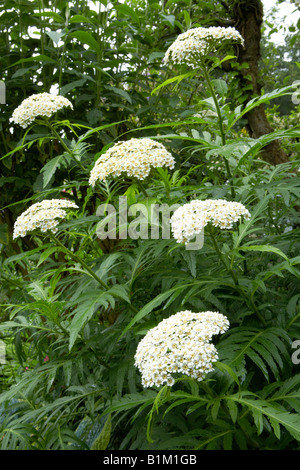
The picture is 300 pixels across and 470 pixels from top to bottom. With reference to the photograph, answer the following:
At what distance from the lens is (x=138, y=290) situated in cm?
154

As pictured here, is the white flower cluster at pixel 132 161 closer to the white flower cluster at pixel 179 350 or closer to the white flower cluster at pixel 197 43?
the white flower cluster at pixel 197 43

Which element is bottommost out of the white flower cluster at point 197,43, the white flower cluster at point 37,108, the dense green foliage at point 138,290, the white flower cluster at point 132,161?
the dense green foliage at point 138,290

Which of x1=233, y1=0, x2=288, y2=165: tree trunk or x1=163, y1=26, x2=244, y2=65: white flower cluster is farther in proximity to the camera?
x1=233, y1=0, x2=288, y2=165: tree trunk

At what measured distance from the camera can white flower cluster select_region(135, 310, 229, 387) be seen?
3.26 feet

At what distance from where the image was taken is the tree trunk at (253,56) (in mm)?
3809

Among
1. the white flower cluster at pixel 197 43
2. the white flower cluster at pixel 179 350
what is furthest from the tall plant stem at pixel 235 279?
the white flower cluster at pixel 197 43

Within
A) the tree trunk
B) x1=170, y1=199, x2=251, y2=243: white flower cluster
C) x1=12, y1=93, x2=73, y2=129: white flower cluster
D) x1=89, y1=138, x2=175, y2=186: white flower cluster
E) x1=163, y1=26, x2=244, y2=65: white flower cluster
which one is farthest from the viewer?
the tree trunk

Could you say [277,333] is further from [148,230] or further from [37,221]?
[37,221]

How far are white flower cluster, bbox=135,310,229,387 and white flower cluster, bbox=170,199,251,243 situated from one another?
0.23 m

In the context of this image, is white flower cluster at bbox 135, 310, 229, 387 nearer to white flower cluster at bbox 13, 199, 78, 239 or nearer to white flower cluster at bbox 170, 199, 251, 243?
white flower cluster at bbox 170, 199, 251, 243

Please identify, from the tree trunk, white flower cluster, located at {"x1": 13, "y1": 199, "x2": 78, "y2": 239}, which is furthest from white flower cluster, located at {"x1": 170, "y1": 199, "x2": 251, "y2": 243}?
the tree trunk

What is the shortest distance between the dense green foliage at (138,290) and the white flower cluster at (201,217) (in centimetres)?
5

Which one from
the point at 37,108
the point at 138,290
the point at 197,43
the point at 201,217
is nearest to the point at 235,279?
the point at 201,217

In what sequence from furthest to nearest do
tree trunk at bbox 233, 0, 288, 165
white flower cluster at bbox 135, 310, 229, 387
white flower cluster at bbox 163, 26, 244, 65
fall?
tree trunk at bbox 233, 0, 288, 165, white flower cluster at bbox 163, 26, 244, 65, white flower cluster at bbox 135, 310, 229, 387
